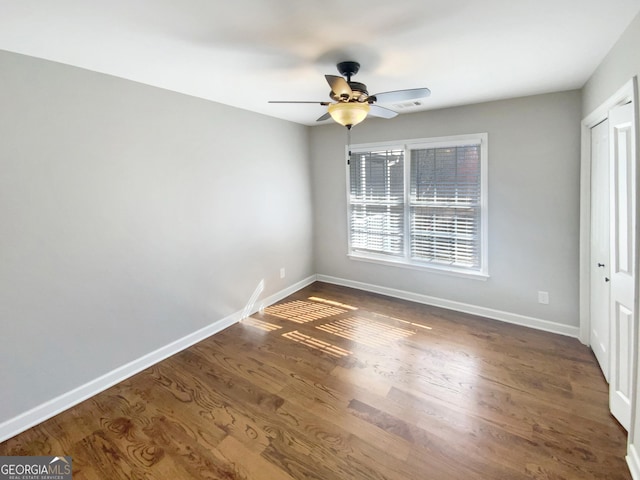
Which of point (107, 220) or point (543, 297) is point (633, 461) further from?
point (107, 220)

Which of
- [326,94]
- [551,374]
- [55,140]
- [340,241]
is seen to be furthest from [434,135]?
[55,140]

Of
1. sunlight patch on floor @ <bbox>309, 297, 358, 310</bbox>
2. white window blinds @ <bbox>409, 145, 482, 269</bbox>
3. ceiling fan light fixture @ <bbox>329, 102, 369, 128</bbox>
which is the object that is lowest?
sunlight patch on floor @ <bbox>309, 297, 358, 310</bbox>

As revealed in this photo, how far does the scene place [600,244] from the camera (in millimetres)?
2572

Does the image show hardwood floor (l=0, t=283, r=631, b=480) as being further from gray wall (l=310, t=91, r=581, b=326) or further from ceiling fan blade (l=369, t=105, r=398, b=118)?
ceiling fan blade (l=369, t=105, r=398, b=118)

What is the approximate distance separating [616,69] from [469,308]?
2.60 meters

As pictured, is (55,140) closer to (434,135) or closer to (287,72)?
(287,72)

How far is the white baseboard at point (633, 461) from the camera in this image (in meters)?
1.63

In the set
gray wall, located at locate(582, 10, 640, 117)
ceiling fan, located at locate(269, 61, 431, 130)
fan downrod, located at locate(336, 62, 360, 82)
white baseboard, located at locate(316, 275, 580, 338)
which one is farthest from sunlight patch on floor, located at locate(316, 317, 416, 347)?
gray wall, located at locate(582, 10, 640, 117)

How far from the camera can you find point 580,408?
7.22 ft

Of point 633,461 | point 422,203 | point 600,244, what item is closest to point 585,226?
point 600,244

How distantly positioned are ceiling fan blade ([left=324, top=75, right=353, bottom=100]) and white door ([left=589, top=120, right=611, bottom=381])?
1.89m

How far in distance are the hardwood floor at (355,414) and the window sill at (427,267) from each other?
26.0 inches

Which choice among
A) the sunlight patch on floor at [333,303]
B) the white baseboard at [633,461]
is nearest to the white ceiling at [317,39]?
the white baseboard at [633,461]

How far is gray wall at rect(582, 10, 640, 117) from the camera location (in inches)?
67.0
